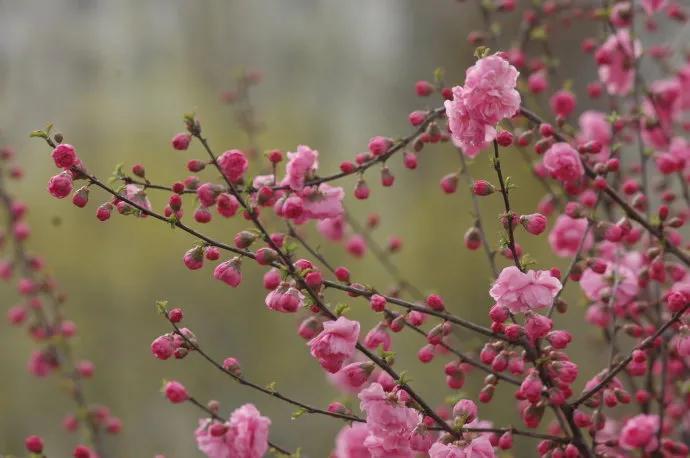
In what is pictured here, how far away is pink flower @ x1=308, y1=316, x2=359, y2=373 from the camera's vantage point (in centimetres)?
64

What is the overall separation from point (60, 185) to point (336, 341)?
10.2 inches

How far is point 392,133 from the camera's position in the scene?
2641 millimetres

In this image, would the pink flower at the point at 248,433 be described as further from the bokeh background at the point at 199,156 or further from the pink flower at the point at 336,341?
the bokeh background at the point at 199,156

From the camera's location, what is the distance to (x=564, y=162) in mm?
756

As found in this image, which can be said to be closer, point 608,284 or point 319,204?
point 319,204

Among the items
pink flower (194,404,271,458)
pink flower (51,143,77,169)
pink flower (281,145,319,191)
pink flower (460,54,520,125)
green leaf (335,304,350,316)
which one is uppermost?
pink flower (460,54,520,125)

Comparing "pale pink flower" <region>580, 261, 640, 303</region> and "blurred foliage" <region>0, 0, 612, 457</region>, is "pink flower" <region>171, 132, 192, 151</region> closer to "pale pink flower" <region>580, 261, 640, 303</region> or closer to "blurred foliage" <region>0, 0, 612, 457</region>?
"pale pink flower" <region>580, 261, 640, 303</region>

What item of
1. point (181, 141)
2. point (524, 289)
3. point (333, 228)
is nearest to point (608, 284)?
point (524, 289)

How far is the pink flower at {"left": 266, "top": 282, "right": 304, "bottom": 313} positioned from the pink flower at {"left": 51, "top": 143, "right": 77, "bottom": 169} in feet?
0.64

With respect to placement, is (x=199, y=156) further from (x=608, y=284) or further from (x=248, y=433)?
(x=248, y=433)

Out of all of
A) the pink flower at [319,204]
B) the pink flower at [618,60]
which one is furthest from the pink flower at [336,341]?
the pink flower at [618,60]

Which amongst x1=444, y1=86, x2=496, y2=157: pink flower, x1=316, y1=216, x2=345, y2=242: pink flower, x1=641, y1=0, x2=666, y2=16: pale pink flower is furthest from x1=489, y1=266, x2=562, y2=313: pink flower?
x1=641, y1=0, x2=666, y2=16: pale pink flower

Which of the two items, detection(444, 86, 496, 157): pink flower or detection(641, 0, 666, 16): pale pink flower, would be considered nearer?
detection(444, 86, 496, 157): pink flower

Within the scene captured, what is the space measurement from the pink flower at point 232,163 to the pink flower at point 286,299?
12 cm
